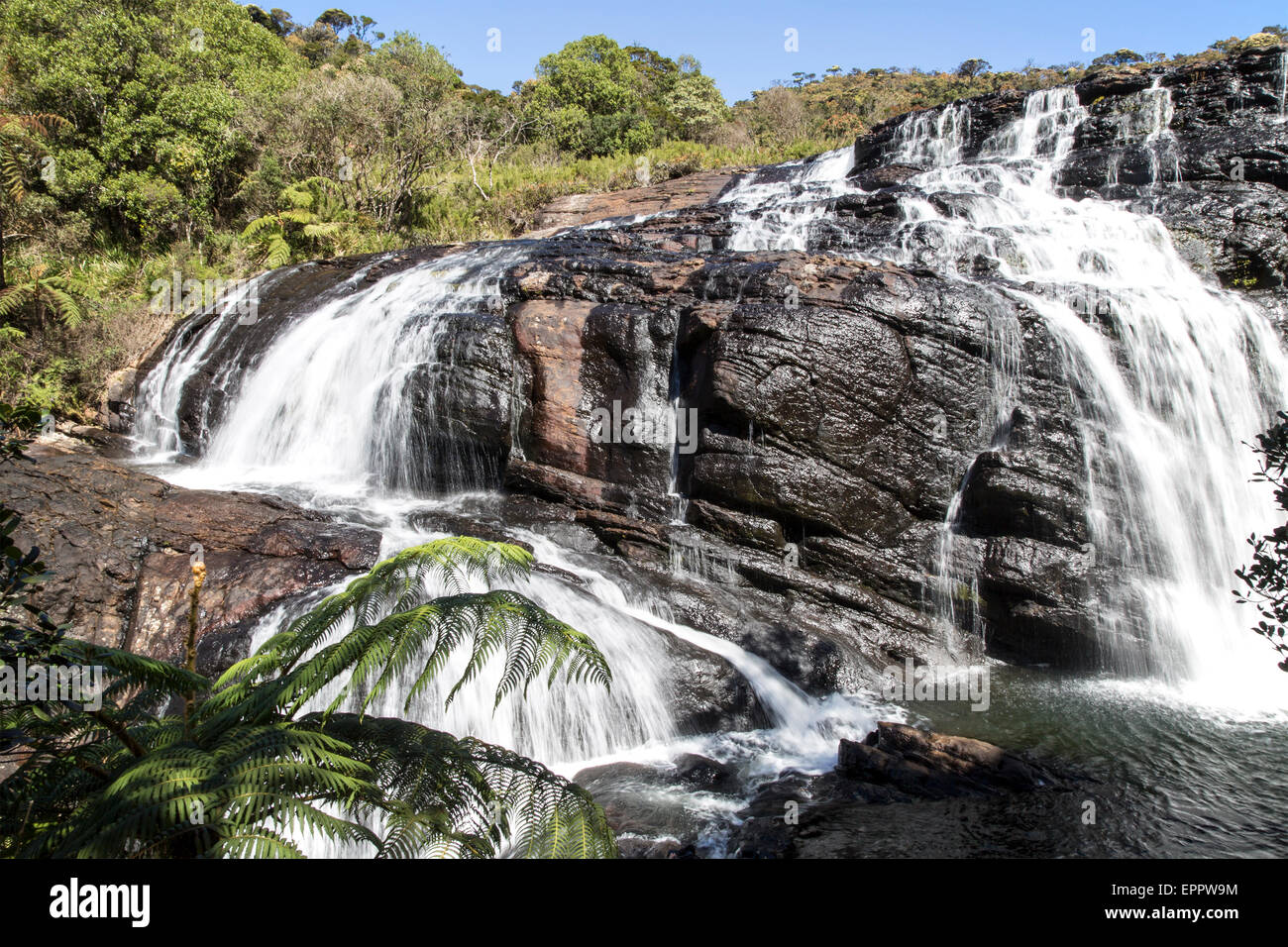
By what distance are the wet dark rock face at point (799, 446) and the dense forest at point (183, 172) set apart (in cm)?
788

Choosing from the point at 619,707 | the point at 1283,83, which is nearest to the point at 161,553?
the point at 619,707

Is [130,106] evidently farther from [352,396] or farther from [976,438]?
[976,438]

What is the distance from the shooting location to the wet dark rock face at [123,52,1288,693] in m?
8.27

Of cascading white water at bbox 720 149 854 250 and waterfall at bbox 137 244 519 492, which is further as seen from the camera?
cascading white water at bbox 720 149 854 250

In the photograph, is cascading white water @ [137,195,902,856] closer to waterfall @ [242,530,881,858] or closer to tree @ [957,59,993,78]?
waterfall @ [242,530,881,858]

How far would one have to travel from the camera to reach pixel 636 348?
9.84m

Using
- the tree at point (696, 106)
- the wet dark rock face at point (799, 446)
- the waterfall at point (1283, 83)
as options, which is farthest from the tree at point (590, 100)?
the wet dark rock face at point (799, 446)

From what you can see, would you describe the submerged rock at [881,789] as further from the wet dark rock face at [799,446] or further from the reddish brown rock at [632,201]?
the reddish brown rock at [632,201]

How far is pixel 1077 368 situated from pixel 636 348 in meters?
5.48

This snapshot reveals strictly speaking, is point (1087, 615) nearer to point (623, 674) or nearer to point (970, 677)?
point (970, 677)

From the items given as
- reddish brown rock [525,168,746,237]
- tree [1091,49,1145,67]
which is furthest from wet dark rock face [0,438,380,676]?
tree [1091,49,1145,67]

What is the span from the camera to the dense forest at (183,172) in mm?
13445

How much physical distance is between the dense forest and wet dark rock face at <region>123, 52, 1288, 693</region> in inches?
310
